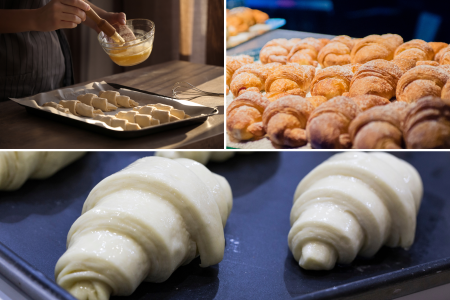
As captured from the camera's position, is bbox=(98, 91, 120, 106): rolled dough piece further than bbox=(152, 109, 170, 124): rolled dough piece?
Yes

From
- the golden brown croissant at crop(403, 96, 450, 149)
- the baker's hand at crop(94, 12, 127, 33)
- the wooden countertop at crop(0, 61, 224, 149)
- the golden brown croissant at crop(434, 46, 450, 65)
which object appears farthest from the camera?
the baker's hand at crop(94, 12, 127, 33)

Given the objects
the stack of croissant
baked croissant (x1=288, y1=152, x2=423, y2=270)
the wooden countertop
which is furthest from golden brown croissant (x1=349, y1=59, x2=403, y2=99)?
the wooden countertop

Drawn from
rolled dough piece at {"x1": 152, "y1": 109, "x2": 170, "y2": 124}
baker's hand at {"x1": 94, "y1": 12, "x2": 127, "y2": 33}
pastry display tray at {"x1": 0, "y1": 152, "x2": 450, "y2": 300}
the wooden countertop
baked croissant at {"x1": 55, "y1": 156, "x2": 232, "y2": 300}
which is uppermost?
baker's hand at {"x1": 94, "y1": 12, "x2": 127, "y2": 33}

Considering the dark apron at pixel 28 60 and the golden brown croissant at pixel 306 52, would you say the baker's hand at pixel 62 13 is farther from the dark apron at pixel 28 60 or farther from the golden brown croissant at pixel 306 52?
the golden brown croissant at pixel 306 52

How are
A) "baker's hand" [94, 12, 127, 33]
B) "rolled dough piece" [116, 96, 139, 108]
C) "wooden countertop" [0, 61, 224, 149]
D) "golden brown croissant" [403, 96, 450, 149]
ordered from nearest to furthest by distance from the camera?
"golden brown croissant" [403, 96, 450, 149] < "wooden countertop" [0, 61, 224, 149] < "rolled dough piece" [116, 96, 139, 108] < "baker's hand" [94, 12, 127, 33]

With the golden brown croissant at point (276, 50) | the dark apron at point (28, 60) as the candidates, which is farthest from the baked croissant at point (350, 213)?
the dark apron at point (28, 60)

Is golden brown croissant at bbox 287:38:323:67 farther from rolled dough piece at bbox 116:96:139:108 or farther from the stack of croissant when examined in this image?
rolled dough piece at bbox 116:96:139:108

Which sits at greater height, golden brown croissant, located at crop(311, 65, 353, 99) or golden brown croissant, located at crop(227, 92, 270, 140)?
golden brown croissant, located at crop(311, 65, 353, 99)

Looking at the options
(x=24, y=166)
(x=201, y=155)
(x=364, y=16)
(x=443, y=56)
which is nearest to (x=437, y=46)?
(x=443, y=56)
